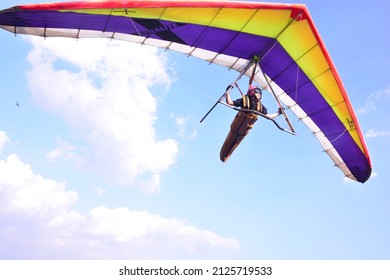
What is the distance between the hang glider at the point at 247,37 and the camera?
7.13 metres

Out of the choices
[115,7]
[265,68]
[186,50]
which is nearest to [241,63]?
[265,68]

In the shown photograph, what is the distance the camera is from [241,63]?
11.3 m

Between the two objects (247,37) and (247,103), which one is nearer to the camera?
(247,103)

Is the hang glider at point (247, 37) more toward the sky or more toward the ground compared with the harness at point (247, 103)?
more toward the sky

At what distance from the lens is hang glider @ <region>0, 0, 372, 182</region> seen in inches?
281

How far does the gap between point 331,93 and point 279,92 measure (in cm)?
193

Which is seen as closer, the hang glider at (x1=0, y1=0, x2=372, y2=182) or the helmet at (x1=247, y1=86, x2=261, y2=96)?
the hang glider at (x1=0, y1=0, x2=372, y2=182)

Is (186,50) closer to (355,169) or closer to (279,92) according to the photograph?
(279,92)

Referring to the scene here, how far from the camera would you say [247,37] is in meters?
9.88

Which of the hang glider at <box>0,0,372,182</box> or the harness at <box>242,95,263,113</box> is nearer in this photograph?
the hang glider at <box>0,0,372,182</box>

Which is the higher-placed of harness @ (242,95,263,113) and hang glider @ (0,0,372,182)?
hang glider @ (0,0,372,182)

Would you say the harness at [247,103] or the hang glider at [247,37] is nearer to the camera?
the hang glider at [247,37]

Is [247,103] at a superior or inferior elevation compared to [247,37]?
inferior

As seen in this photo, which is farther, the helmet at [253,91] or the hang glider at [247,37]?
the helmet at [253,91]
